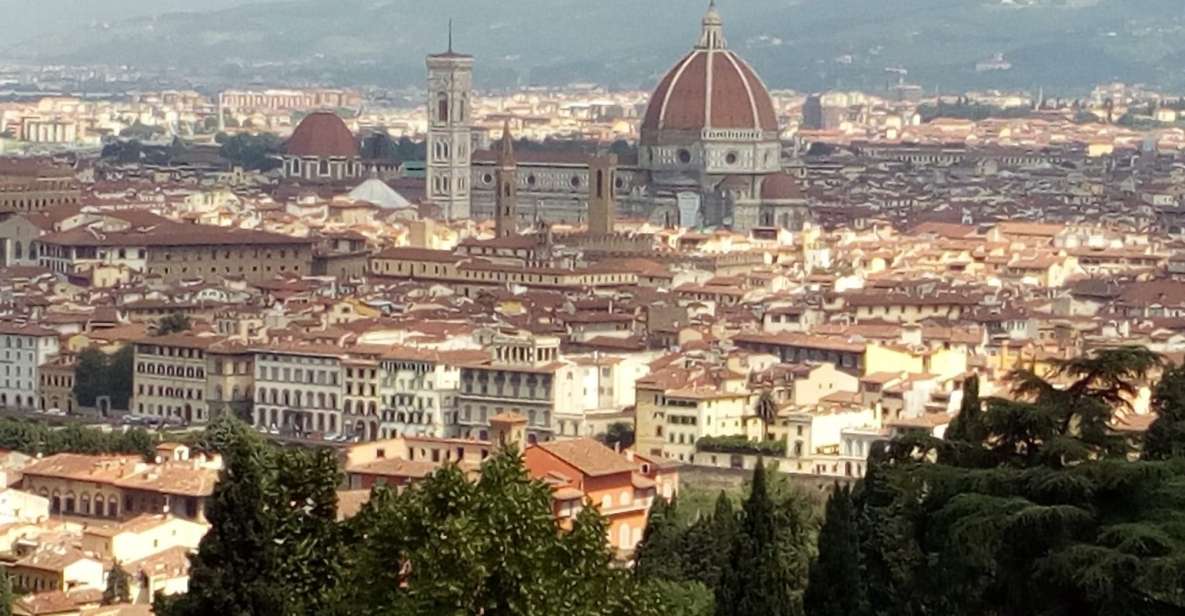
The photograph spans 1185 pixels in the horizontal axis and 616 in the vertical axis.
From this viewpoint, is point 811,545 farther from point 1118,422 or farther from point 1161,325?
point 1161,325

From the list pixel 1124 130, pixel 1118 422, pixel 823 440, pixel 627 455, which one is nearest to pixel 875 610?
pixel 1118 422

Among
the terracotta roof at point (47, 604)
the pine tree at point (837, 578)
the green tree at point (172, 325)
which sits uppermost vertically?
the pine tree at point (837, 578)

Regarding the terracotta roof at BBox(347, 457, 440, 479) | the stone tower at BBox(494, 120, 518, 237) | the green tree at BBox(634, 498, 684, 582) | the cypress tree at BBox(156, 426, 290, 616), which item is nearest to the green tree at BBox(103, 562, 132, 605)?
the green tree at BBox(634, 498, 684, 582)

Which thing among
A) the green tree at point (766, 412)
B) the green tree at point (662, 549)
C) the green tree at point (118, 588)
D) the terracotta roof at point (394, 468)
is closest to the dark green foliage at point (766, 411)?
the green tree at point (766, 412)

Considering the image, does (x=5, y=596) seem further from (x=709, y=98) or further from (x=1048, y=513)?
(x=709, y=98)

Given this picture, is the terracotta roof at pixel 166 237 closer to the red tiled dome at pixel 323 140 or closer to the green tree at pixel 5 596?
the red tiled dome at pixel 323 140

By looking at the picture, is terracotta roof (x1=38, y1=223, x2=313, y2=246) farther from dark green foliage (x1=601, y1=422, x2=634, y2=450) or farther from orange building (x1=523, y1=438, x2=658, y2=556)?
orange building (x1=523, y1=438, x2=658, y2=556)

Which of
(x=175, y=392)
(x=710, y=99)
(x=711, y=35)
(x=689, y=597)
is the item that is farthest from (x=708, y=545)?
(x=711, y=35)
